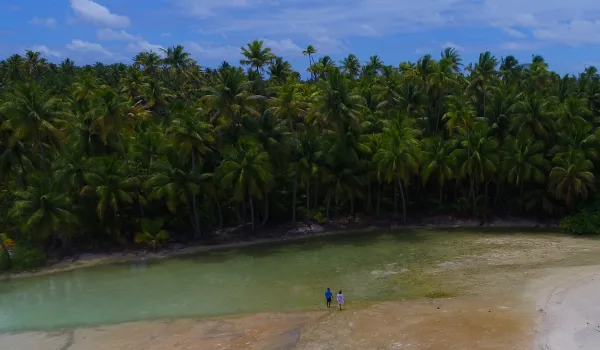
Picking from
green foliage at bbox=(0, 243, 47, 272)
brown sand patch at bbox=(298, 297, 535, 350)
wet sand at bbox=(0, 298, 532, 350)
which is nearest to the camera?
brown sand patch at bbox=(298, 297, 535, 350)

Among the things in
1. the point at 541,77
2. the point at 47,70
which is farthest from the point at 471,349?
the point at 47,70

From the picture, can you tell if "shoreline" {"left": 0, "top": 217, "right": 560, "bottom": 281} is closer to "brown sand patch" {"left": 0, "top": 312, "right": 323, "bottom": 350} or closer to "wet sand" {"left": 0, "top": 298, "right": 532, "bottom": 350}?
"brown sand patch" {"left": 0, "top": 312, "right": 323, "bottom": 350}

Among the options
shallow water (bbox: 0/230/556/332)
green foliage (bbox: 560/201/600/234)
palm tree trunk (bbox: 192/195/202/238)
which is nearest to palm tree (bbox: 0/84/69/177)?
shallow water (bbox: 0/230/556/332)

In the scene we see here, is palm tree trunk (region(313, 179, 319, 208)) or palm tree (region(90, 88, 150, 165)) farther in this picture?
palm tree trunk (region(313, 179, 319, 208))

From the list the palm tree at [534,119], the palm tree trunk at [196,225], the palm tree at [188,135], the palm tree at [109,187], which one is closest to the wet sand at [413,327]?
the palm tree at [109,187]

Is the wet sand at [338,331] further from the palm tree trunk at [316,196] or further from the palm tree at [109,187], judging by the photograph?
the palm tree trunk at [316,196]

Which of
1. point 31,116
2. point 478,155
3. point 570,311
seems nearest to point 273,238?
point 478,155
